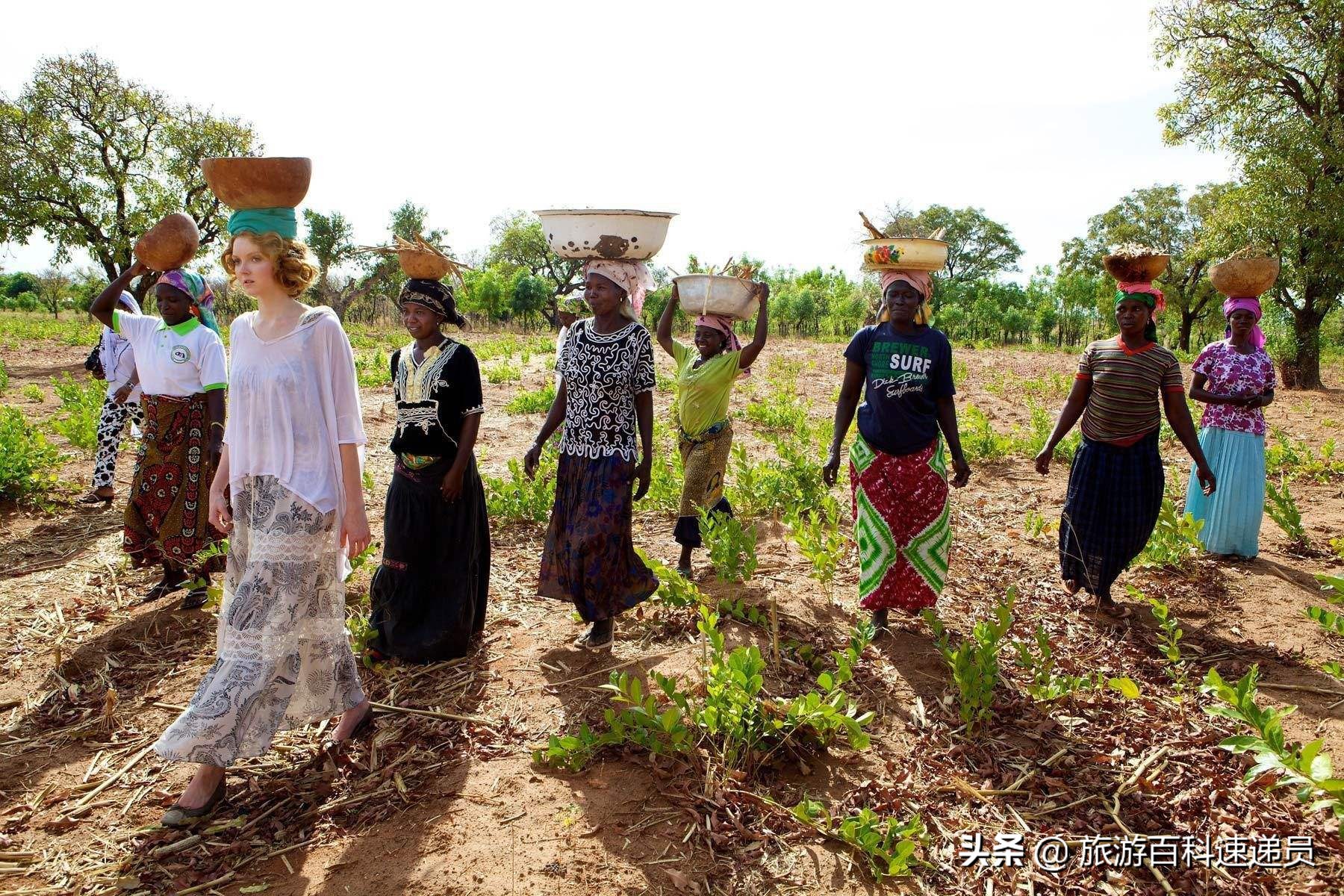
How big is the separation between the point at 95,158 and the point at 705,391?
21.4 metres

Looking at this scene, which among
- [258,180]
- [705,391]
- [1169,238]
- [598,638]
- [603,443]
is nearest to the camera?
[258,180]

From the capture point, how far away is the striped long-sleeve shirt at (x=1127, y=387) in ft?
13.6

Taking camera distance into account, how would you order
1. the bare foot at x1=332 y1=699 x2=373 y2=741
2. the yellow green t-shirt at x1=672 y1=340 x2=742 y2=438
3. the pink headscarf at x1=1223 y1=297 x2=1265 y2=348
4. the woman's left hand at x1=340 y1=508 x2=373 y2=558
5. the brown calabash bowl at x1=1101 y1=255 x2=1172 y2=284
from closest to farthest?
1. the woman's left hand at x1=340 y1=508 x2=373 y2=558
2. the bare foot at x1=332 y1=699 x2=373 y2=741
3. the brown calabash bowl at x1=1101 y1=255 x2=1172 y2=284
4. the yellow green t-shirt at x1=672 y1=340 x2=742 y2=438
5. the pink headscarf at x1=1223 y1=297 x2=1265 y2=348

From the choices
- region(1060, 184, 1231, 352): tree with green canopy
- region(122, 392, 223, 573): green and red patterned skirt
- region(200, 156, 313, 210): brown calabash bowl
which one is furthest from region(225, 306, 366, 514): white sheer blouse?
region(1060, 184, 1231, 352): tree with green canopy

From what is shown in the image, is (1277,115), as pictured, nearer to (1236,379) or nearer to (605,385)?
(1236,379)

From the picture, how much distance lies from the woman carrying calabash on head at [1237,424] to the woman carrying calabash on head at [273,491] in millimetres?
5077

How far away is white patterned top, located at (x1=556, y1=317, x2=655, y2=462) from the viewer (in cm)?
368

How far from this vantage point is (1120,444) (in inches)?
169

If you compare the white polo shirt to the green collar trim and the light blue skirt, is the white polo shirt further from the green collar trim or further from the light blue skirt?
the light blue skirt

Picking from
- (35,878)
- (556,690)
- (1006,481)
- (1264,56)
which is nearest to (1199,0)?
(1264,56)

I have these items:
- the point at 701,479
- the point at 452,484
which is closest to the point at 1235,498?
the point at 701,479

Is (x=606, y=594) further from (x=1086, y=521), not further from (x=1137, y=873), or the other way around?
(x=1086, y=521)

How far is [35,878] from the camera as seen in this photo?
2408mm

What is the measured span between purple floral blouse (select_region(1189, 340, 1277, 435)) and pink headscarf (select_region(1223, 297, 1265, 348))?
73 mm
